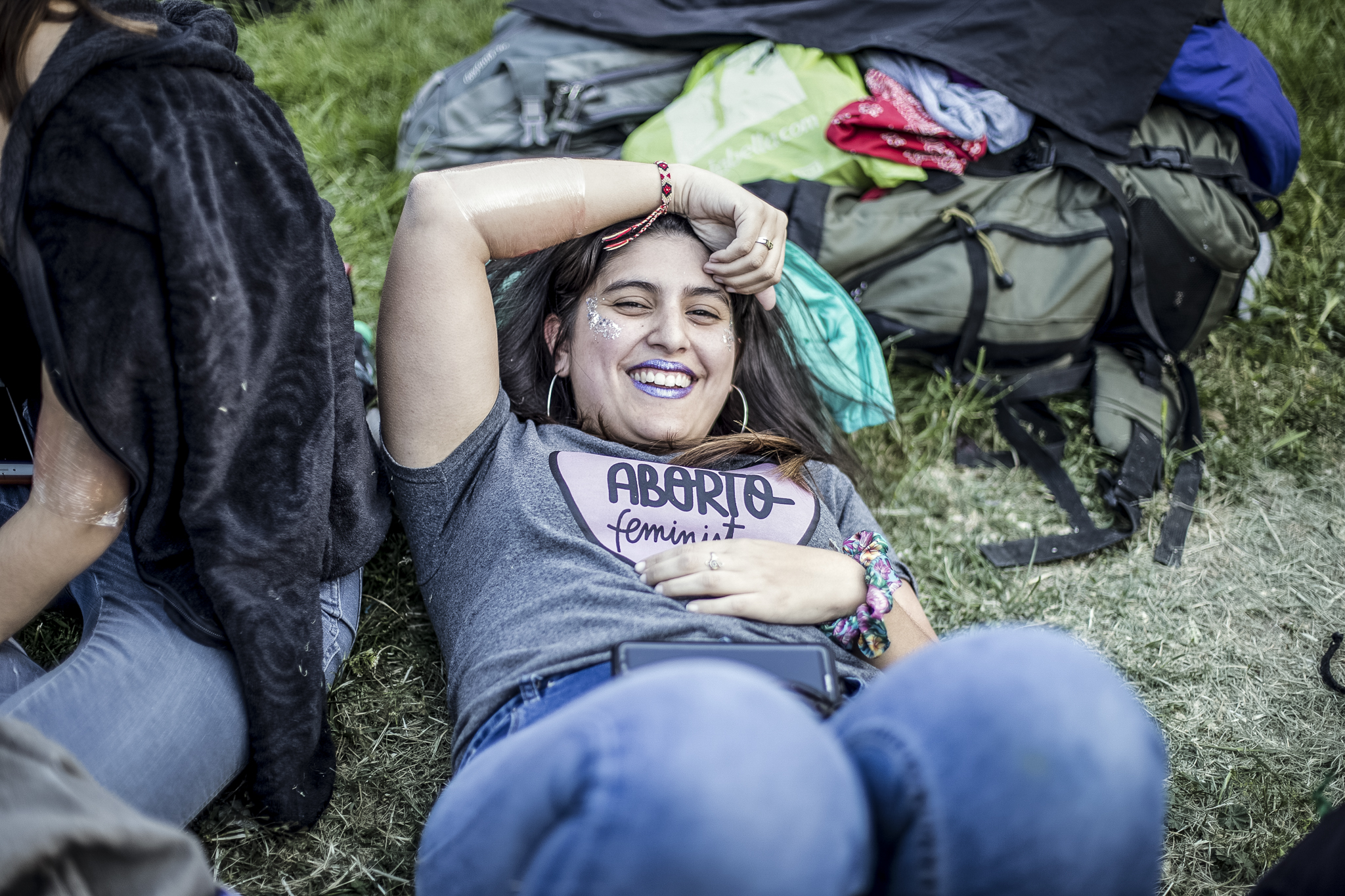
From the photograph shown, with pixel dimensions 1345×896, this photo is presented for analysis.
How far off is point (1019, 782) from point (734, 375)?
1.53 m

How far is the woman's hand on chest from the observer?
178 cm

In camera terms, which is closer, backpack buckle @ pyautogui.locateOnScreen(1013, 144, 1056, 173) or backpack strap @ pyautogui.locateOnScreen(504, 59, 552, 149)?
backpack buckle @ pyautogui.locateOnScreen(1013, 144, 1056, 173)

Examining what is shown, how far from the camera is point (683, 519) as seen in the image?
6.37 feet

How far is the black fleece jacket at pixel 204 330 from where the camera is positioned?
1.37 metres

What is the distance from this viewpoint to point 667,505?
194 centimetres

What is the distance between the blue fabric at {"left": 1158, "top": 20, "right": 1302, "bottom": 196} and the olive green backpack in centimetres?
8

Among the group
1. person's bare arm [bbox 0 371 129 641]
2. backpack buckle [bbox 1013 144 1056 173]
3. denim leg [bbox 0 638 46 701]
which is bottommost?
backpack buckle [bbox 1013 144 1056 173]

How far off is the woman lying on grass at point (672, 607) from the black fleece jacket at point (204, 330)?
25 cm

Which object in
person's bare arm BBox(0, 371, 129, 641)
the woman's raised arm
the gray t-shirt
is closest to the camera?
person's bare arm BBox(0, 371, 129, 641)

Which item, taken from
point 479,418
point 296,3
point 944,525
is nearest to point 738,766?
point 479,418

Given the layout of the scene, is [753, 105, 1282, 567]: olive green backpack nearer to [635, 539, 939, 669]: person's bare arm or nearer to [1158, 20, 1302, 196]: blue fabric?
[1158, 20, 1302, 196]: blue fabric

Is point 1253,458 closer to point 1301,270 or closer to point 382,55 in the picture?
point 1301,270

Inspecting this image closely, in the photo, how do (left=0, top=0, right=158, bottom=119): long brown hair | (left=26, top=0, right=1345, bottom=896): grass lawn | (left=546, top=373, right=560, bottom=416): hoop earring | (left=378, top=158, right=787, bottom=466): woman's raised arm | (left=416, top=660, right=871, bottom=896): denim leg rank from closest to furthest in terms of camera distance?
(left=416, top=660, right=871, bottom=896): denim leg, (left=0, top=0, right=158, bottom=119): long brown hair, (left=378, top=158, right=787, bottom=466): woman's raised arm, (left=26, top=0, right=1345, bottom=896): grass lawn, (left=546, top=373, right=560, bottom=416): hoop earring

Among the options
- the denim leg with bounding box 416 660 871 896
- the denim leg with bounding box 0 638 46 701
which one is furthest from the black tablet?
the denim leg with bounding box 0 638 46 701
